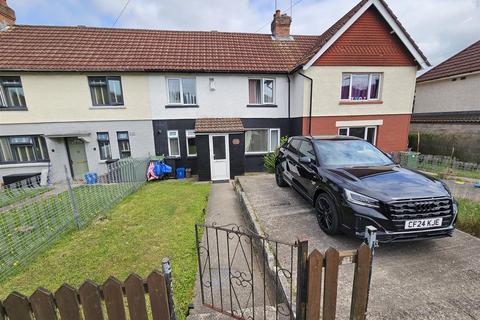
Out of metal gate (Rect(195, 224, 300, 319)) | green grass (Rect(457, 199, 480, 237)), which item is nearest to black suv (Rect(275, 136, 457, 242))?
metal gate (Rect(195, 224, 300, 319))

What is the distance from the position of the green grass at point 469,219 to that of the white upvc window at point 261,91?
8.27 meters

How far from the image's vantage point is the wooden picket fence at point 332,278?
168cm

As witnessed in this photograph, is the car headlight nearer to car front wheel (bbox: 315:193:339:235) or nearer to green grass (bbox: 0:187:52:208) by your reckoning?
car front wheel (bbox: 315:193:339:235)

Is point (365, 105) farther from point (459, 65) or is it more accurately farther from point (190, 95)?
point (190, 95)

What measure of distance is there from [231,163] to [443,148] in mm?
12197

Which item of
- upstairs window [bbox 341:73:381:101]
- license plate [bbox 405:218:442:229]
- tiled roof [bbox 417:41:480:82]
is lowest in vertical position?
license plate [bbox 405:218:442:229]

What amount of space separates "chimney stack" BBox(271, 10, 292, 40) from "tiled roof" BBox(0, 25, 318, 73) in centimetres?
42

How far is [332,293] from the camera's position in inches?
70.2

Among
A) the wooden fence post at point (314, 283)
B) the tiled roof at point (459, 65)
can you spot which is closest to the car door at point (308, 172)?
the wooden fence post at point (314, 283)

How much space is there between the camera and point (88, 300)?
5.18 feet

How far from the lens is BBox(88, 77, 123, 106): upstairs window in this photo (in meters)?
9.72

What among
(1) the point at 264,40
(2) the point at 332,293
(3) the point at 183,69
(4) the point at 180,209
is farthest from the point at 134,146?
(2) the point at 332,293

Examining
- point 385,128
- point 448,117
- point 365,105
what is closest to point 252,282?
point 365,105

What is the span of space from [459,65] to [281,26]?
11130 millimetres
